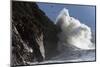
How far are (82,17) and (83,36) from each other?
29 centimetres

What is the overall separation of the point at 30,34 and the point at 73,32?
2.13ft

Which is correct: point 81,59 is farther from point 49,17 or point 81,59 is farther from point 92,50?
point 49,17

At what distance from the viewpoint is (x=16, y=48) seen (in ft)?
8.76

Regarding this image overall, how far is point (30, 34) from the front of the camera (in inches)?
108

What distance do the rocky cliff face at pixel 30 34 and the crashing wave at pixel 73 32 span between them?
108 mm

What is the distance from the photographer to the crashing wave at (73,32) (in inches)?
114

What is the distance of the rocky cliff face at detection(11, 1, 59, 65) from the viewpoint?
268 centimetres

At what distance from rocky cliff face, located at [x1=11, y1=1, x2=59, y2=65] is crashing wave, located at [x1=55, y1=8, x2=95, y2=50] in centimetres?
11

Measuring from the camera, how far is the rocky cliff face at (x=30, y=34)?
8.80 feet

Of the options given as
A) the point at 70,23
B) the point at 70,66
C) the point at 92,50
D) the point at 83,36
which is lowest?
the point at 70,66

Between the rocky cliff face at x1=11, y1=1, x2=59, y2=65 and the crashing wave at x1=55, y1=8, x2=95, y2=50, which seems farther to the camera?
the crashing wave at x1=55, y1=8, x2=95, y2=50

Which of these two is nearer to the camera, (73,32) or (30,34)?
(30,34)

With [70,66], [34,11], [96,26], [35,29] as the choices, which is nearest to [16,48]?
[35,29]

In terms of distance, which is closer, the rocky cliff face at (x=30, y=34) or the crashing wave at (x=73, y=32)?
the rocky cliff face at (x=30, y=34)
